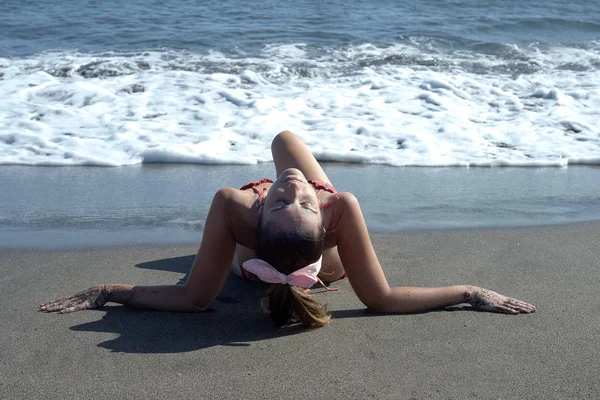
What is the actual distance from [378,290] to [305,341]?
1.51 feet

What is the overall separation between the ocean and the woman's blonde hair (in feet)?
5.43

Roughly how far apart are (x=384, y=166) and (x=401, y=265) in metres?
2.27

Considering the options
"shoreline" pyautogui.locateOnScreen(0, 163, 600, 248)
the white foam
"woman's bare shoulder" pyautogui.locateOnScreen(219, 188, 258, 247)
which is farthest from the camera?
the white foam

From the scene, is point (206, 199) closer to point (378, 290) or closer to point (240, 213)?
point (240, 213)

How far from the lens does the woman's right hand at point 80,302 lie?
346 centimetres

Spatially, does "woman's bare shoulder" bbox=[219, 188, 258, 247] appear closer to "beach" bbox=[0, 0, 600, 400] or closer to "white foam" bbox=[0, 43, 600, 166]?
"beach" bbox=[0, 0, 600, 400]

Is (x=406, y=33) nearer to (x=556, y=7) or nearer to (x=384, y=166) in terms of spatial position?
(x=556, y=7)

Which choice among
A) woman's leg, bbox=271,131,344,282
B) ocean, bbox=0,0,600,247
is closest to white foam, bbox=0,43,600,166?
ocean, bbox=0,0,600,247

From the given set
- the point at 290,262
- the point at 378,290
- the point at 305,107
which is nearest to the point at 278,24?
the point at 305,107

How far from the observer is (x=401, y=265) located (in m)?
4.13

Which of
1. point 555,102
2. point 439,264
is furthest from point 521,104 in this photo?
point 439,264

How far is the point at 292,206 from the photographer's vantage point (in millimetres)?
3064

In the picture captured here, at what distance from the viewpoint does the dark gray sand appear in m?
2.76

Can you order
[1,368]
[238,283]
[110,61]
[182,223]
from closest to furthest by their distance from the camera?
[1,368]
[238,283]
[182,223]
[110,61]
